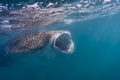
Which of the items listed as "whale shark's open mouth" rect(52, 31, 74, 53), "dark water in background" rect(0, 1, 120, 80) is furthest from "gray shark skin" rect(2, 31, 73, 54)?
"dark water in background" rect(0, 1, 120, 80)

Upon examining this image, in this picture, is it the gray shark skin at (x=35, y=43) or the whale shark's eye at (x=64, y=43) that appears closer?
the gray shark skin at (x=35, y=43)

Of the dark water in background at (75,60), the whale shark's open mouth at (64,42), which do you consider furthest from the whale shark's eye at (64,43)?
the dark water in background at (75,60)

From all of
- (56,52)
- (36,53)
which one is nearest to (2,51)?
(36,53)

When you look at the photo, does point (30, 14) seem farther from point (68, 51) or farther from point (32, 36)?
point (68, 51)

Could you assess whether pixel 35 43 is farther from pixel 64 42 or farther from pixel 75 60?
pixel 75 60

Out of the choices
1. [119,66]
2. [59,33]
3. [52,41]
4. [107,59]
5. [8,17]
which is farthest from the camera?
[107,59]

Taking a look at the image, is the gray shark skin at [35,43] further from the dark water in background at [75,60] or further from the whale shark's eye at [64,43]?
the dark water in background at [75,60]
